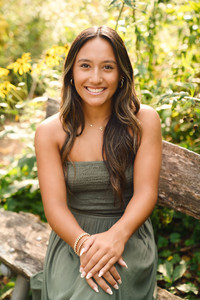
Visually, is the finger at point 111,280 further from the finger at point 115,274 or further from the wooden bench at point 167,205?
the wooden bench at point 167,205

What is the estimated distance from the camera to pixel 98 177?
2215mm

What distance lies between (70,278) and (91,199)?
0.47 m

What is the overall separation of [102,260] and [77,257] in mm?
221

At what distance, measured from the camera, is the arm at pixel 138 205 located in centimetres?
196

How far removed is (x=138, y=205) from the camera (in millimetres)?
2117

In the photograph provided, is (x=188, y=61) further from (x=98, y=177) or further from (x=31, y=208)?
(x=31, y=208)

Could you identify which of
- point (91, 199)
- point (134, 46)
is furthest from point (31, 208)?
point (134, 46)

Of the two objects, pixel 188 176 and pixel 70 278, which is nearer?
pixel 70 278

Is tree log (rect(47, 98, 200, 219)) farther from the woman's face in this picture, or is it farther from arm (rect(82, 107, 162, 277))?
the woman's face

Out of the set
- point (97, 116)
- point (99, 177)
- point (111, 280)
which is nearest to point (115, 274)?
point (111, 280)

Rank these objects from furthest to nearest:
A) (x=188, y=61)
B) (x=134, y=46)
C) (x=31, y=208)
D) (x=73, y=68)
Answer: (x=31, y=208)
(x=134, y=46)
(x=188, y=61)
(x=73, y=68)

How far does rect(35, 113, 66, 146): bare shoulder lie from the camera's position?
223cm

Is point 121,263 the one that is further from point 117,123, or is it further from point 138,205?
point 117,123

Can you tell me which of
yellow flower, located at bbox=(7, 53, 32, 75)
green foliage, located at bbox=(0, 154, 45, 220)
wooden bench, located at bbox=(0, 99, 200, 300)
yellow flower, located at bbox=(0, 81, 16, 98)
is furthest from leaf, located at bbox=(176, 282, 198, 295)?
yellow flower, located at bbox=(7, 53, 32, 75)
